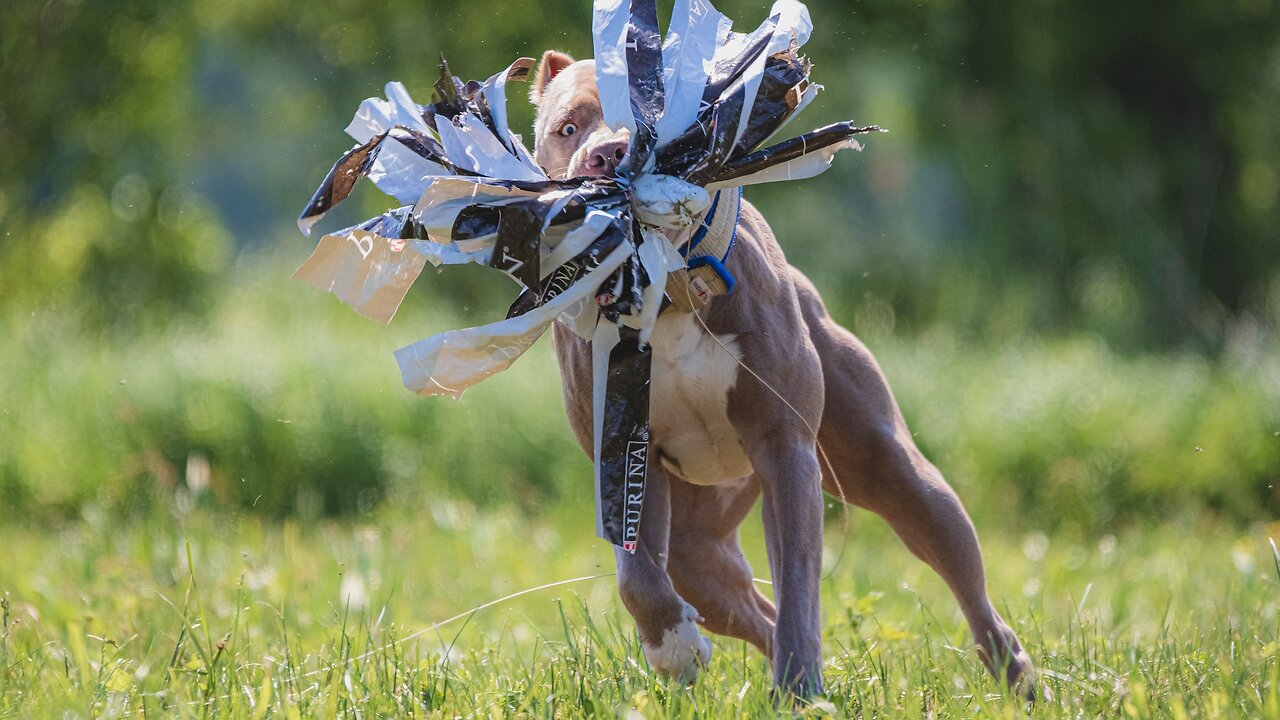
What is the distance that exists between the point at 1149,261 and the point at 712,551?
1030 centimetres

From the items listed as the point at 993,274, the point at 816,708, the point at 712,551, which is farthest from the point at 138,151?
the point at 816,708

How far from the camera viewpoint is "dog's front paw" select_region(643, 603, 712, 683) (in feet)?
11.7

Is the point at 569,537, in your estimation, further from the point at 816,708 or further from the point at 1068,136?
the point at 1068,136

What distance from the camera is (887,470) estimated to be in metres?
4.22

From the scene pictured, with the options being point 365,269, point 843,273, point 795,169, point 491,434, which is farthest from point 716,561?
point 843,273

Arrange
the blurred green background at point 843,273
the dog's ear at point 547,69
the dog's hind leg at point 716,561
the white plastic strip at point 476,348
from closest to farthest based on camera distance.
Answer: the white plastic strip at point 476,348 < the dog's ear at point 547,69 < the dog's hind leg at point 716,561 < the blurred green background at point 843,273

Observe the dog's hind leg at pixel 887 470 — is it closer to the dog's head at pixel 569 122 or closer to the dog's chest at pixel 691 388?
the dog's chest at pixel 691 388

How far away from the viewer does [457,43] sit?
547 inches

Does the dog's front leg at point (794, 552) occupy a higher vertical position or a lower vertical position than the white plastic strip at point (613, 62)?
lower

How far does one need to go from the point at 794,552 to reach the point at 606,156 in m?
1.04

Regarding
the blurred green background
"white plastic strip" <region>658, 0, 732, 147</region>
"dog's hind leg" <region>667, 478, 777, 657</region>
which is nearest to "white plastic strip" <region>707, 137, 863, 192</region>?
"white plastic strip" <region>658, 0, 732, 147</region>

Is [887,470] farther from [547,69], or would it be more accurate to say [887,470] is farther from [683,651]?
[547,69]

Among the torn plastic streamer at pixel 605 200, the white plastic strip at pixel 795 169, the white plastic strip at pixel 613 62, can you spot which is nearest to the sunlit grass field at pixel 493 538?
the torn plastic streamer at pixel 605 200

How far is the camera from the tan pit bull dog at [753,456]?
→ 3.57 metres
